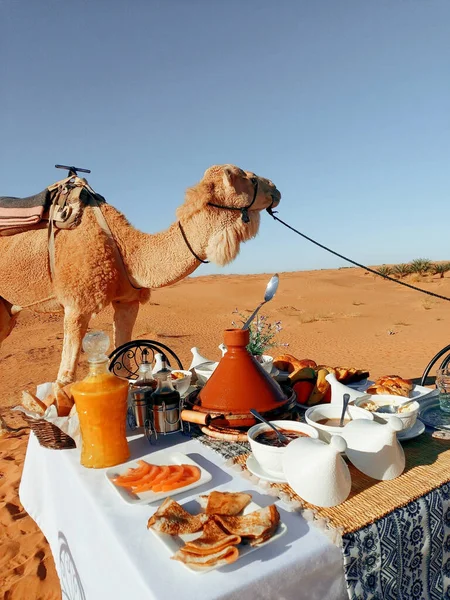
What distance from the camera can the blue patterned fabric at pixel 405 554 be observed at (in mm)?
1129

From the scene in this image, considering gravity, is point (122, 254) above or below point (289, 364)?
above

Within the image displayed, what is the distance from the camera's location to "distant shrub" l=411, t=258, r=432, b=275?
27375 millimetres

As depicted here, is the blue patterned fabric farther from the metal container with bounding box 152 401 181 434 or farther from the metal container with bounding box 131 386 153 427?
the metal container with bounding box 131 386 153 427

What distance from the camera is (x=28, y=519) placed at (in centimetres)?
314

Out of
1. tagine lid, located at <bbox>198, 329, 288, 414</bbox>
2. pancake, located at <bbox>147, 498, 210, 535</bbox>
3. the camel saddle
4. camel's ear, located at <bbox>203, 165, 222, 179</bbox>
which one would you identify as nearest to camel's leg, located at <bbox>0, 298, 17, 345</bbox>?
the camel saddle

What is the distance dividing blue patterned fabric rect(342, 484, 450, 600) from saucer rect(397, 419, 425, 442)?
0.90 feet

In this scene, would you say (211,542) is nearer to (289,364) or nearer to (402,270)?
(289,364)

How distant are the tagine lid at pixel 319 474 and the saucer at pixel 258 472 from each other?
0.37ft

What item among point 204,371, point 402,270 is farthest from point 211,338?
point 402,270

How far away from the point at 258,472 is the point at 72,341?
217 cm

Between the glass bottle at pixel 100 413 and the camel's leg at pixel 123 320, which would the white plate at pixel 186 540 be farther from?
the camel's leg at pixel 123 320

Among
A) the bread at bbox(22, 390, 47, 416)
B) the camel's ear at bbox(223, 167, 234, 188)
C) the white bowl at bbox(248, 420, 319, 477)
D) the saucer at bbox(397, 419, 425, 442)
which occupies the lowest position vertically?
the saucer at bbox(397, 419, 425, 442)

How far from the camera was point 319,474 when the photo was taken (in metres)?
1.20

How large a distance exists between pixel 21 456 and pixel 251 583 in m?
3.89
